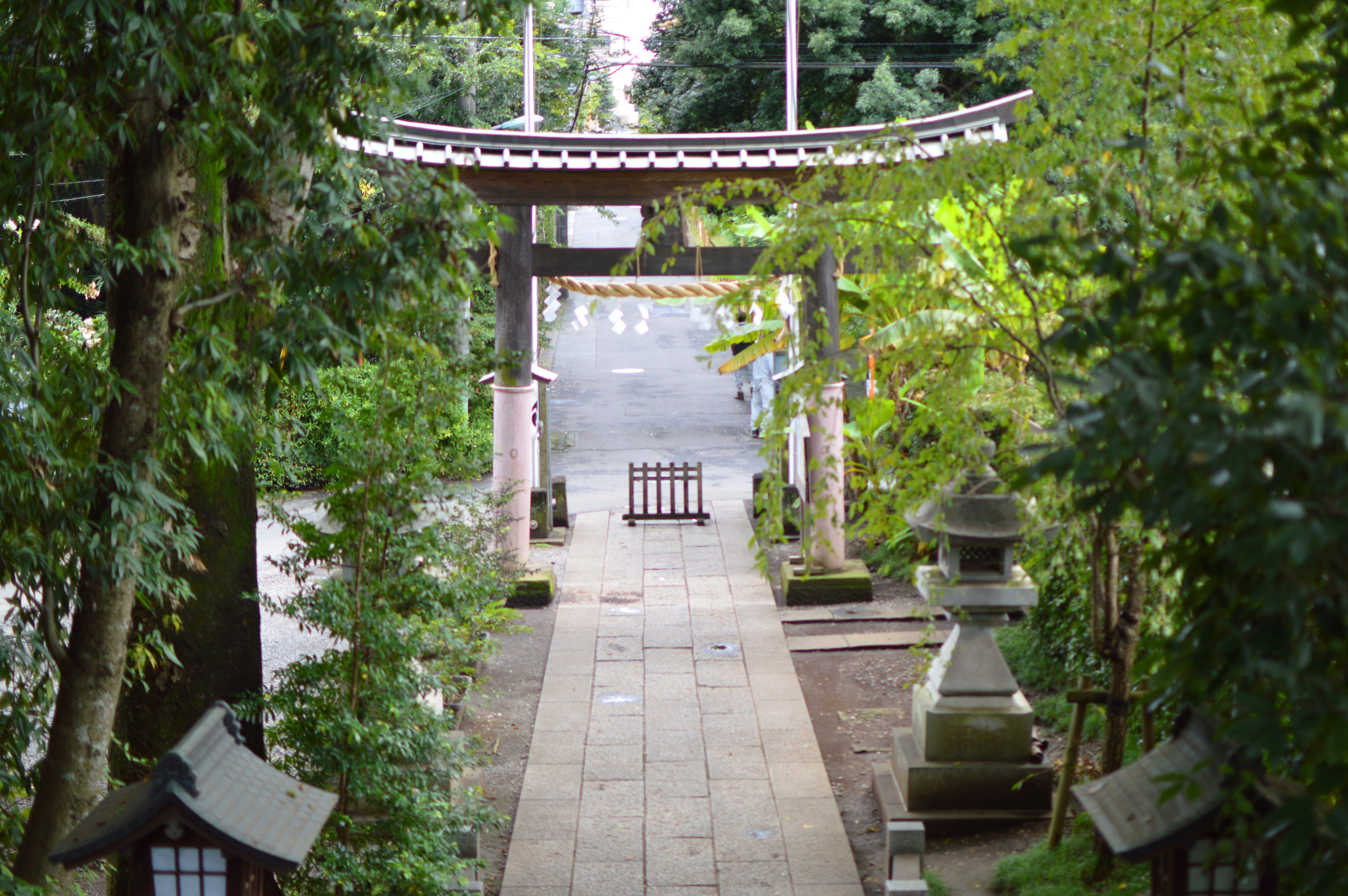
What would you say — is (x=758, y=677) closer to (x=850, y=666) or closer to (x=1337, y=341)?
(x=850, y=666)

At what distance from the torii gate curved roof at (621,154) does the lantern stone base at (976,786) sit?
5211mm

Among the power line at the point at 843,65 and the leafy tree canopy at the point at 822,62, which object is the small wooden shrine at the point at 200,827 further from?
the power line at the point at 843,65

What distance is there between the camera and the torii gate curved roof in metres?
10.1

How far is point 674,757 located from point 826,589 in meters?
4.04

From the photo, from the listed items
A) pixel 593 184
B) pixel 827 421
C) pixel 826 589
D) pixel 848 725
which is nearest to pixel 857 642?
pixel 826 589

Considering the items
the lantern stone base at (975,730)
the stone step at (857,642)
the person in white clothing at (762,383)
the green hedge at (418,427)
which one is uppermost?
the green hedge at (418,427)

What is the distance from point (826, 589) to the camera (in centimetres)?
1177

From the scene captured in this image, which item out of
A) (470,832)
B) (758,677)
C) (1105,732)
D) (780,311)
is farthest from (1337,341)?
(780,311)

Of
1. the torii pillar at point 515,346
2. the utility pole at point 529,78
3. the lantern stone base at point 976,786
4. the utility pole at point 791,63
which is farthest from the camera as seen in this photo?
the utility pole at point 529,78

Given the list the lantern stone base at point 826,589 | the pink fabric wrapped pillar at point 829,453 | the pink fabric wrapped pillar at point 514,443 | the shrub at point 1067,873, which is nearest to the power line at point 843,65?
the pink fabric wrapped pillar at point 829,453

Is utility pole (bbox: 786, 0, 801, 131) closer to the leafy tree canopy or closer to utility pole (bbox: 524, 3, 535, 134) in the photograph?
utility pole (bbox: 524, 3, 535, 134)

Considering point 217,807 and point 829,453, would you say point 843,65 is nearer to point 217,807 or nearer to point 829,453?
point 829,453

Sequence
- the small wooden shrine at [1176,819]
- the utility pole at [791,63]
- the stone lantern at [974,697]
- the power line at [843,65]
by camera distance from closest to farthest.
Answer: the small wooden shrine at [1176,819]
the stone lantern at [974,697]
the utility pole at [791,63]
the power line at [843,65]

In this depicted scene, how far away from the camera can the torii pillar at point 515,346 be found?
11484 mm
